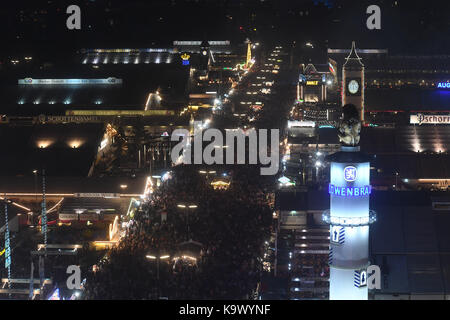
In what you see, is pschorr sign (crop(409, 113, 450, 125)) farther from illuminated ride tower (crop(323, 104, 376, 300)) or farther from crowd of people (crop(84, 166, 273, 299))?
illuminated ride tower (crop(323, 104, 376, 300))

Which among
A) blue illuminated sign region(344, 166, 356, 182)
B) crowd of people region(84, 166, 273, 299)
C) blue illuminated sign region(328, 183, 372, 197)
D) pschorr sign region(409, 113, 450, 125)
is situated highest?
pschorr sign region(409, 113, 450, 125)

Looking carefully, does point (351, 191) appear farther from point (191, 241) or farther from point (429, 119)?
point (429, 119)

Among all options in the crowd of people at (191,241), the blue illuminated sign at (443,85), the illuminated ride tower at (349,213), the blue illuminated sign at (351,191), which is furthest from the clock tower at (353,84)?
the blue illuminated sign at (351,191)

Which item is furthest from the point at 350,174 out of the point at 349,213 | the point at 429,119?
the point at 429,119

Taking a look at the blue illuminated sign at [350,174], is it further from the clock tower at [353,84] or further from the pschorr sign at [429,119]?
the clock tower at [353,84]

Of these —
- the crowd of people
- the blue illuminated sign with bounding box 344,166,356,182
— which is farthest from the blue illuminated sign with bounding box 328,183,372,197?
the crowd of people

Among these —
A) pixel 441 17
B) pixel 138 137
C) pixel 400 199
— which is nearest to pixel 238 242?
pixel 400 199
